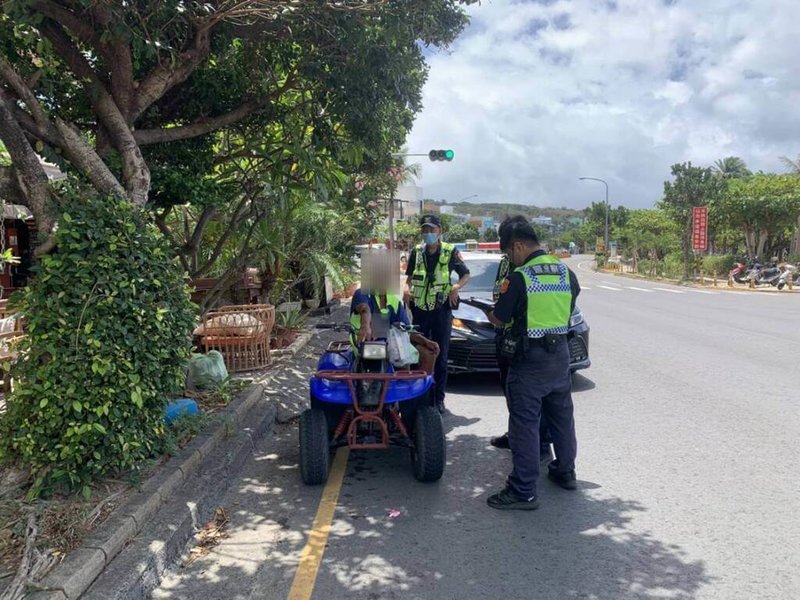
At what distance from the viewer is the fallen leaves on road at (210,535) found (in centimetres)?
364

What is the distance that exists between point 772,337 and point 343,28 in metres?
9.96

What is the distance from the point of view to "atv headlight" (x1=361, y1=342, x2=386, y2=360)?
441cm

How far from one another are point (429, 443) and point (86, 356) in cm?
228

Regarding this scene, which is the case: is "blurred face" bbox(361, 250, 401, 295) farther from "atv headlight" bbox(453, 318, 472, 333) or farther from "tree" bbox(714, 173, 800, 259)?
"tree" bbox(714, 173, 800, 259)

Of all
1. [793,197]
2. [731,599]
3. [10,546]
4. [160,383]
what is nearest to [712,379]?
[731,599]

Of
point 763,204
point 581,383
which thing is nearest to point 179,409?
point 581,383

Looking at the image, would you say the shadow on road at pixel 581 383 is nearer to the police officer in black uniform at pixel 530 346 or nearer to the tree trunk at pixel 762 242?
the police officer in black uniform at pixel 530 346

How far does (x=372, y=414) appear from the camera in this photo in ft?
14.7

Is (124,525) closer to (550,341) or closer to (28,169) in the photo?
(28,169)

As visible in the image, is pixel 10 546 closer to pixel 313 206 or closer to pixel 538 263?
pixel 538 263

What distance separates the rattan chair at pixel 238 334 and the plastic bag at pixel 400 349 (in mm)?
3693

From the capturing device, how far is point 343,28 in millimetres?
5348

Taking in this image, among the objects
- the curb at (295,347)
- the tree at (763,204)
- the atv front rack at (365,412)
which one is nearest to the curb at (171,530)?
the atv front rack at (365,412)

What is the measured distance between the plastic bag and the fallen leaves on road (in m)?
1.54
